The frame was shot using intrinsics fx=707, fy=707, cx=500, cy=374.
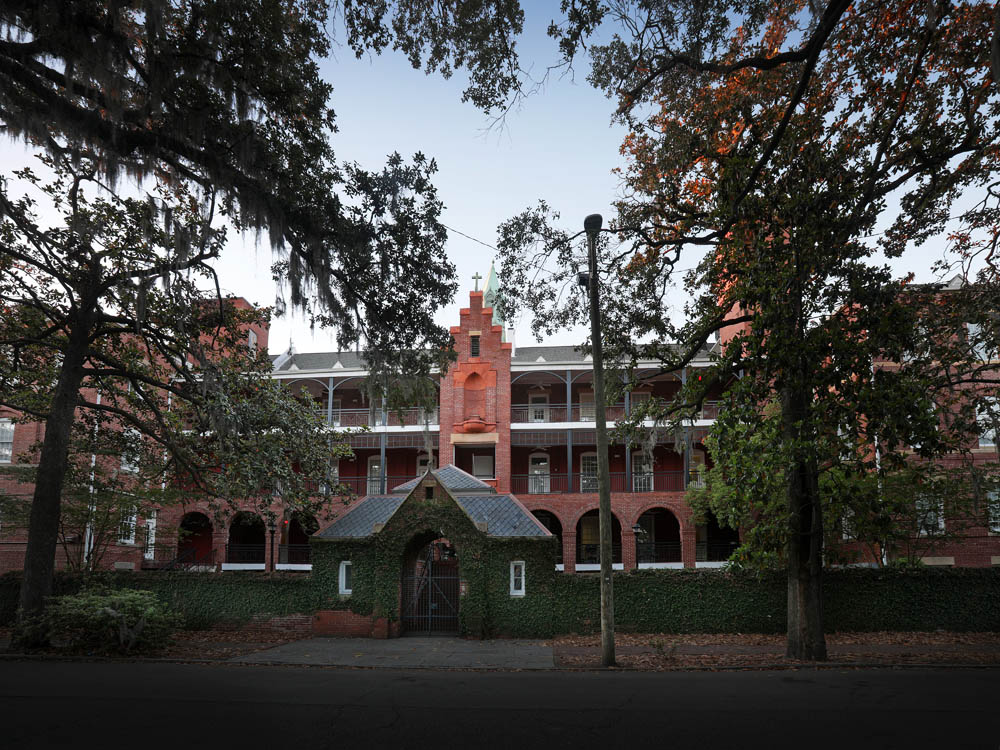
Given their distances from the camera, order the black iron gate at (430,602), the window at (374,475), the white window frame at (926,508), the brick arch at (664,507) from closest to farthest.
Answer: the white window frame at (926,508) → the black iron gate at (430,602) → the brick arch at (664,507) → the window at (374,475)

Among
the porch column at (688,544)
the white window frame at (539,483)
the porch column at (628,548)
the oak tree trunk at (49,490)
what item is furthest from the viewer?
the white window frame at (539,483)

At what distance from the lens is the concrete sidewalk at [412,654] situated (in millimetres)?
14086

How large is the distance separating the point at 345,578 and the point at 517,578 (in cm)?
485

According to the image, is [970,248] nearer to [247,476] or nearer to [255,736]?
[255,736]

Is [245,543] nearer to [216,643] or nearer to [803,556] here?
[216,643]

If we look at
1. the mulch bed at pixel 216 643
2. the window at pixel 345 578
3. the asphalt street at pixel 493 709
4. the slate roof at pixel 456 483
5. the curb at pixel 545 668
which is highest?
the slate roof at pixel 456 483

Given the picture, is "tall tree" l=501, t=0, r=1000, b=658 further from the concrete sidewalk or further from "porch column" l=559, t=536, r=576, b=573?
"porch column" l=559, t=536, r=576, b=573

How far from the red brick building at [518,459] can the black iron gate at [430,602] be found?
Result: 36.9 ft

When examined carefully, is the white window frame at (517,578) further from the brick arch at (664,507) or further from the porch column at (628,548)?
the brick arch at (664,507)

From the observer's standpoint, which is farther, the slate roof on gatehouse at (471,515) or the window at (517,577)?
the slate roof on gatehouse at (471,515)

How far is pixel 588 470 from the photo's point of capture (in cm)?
3609

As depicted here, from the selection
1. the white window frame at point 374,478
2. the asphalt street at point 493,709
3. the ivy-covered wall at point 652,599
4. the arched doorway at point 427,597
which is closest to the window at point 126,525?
the ivy-covered wall at point 652,599

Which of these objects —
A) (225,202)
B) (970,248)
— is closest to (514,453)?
(970,248)

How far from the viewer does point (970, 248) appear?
12594mm
